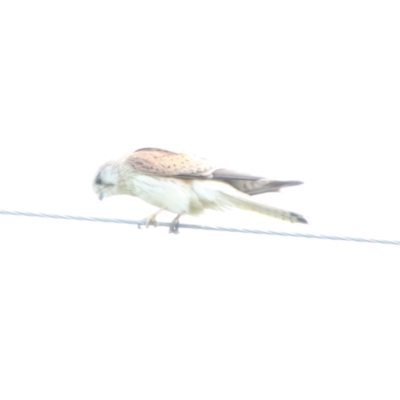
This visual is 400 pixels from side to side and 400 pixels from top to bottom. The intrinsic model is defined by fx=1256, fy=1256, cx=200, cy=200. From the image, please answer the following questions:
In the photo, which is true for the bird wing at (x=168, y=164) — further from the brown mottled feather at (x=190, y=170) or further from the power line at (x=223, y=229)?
the power line at (x=223, y=229)

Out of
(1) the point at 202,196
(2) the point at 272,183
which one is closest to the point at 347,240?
(2) the point at 272,183

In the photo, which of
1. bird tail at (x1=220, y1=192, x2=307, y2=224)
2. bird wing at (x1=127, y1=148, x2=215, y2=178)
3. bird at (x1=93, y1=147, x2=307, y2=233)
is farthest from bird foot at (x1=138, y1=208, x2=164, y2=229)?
bird tail at (x1=220, y1=192, x2=307, y2=224)

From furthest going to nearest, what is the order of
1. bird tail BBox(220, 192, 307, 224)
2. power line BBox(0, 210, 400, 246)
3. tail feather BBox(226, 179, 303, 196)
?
tail feather BBox(226, 179, 303, 196), bird tail BBox(220, 192, 307, 224), power line BBox(0, 210, 400, 246)

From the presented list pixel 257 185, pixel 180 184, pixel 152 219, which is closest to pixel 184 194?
pixel 180 184

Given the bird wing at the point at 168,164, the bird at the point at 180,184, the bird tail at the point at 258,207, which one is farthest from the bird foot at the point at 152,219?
the bird tail at the point at 258,207

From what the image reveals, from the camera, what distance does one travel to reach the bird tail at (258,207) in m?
8.09

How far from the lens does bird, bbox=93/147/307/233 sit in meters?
8.47

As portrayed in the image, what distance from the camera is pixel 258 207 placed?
27.6ft

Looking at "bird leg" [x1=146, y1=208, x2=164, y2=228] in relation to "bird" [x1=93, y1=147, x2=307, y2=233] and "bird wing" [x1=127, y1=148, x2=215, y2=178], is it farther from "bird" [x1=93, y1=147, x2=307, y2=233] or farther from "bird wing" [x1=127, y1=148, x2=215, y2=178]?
"bird wing" [x1=127, y1=148, x2=215, y2=178]

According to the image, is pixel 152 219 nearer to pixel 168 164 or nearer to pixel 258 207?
pixel 168 164

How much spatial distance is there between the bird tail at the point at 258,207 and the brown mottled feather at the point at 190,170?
3.3 inches

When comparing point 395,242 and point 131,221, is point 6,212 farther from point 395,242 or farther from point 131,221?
point 395,242

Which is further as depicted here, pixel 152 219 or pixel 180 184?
pixel 180 184

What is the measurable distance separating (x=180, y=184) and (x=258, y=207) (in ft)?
2.84
